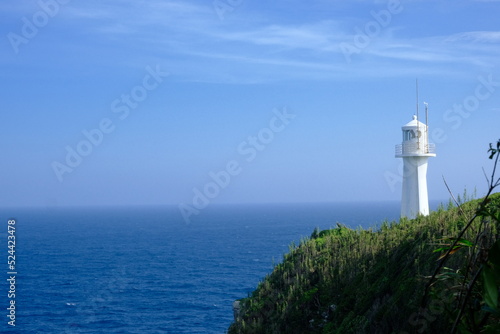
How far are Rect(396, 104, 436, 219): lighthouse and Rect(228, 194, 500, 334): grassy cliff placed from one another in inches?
257

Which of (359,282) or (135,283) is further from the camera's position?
(135,283)

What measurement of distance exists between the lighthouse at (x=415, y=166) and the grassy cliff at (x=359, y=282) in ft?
21.4

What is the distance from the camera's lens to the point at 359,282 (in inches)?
563

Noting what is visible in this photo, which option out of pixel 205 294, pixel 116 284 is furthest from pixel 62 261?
pixel 205 294

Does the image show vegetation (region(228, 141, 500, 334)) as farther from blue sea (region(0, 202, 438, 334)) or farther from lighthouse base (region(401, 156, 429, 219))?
lighthouse base (region(401, 156, 429, 219))

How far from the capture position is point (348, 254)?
16641 millimetres

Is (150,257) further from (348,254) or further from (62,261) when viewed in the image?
(348,254)

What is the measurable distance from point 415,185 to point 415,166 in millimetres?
908

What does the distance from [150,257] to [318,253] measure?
58884 millimetres

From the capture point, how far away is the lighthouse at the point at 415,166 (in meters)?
26.1

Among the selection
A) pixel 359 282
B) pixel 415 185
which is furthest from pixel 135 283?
pixel 359 282

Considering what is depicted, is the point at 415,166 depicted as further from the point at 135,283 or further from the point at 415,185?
the point at 135,283

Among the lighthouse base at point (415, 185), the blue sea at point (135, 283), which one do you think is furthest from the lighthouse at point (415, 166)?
the blue sea at point (135, 283)

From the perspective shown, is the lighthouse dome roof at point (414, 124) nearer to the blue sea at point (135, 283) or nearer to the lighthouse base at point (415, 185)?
the lighthouse base at point (415, 185)
